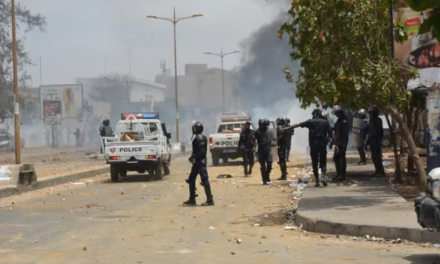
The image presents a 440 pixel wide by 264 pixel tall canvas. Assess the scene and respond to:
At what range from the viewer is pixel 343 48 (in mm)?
11961

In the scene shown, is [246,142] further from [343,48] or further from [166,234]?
[166,234]

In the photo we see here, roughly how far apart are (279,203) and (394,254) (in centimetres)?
604

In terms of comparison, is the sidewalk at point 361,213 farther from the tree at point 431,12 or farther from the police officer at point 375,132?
the tree at point 431,12

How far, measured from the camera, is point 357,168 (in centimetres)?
2123

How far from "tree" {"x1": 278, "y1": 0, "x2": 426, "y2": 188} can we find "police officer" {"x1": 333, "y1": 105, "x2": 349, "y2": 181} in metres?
4.84

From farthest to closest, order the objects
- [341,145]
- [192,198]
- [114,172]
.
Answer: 1. [114,172]
2. [341,145]
3. [192,198]

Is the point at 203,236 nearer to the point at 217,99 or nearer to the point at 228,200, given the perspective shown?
the point at 228,200

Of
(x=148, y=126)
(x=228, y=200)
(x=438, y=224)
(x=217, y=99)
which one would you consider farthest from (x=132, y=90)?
(x=438, y=224)

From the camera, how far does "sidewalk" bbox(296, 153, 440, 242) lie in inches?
356

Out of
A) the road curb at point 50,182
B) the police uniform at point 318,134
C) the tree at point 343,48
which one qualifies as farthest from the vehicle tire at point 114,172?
the tree at point 343,48

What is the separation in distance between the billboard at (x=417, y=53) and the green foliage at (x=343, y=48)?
55 centimetres

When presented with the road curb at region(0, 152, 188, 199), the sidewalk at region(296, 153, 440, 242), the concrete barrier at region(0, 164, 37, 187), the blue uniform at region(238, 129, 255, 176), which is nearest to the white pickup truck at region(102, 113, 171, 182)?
the road curb at region(0, 152, 188, 199)

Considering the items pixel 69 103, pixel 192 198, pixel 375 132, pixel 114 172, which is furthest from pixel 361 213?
pixel 69 103

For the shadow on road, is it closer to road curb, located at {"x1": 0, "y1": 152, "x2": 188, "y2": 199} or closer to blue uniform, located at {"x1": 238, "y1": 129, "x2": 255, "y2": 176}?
road curb, located at {"x1": 0, "y1": 152, "x2": 188, "y2": 199}
